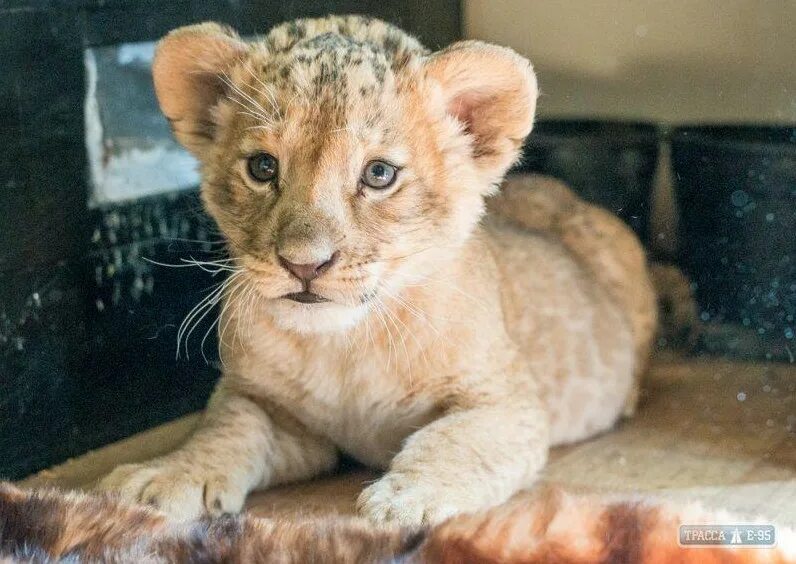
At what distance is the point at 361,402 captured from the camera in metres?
1.88

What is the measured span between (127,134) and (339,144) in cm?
66

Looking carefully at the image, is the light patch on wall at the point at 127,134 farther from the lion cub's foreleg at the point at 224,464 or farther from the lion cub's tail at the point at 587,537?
the lion cub's tail at the point at 587,537

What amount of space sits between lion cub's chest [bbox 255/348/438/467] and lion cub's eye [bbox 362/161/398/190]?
1.06 ft

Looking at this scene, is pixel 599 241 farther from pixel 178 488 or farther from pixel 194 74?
pixel 178 488

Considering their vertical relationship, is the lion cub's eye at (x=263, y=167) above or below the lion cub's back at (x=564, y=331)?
above

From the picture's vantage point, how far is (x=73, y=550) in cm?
Result: 145

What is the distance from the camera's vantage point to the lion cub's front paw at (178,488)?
1.66 meters

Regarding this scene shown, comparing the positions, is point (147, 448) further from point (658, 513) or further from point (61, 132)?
point (658, 513)

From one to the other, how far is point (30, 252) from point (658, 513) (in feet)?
3.83

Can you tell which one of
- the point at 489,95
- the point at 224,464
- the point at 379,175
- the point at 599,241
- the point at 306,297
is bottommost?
the point at 224,464

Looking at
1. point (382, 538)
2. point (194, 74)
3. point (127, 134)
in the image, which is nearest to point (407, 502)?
point (382, 538)

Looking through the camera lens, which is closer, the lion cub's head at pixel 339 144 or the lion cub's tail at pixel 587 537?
the lion cub's tail at pixel 587 537

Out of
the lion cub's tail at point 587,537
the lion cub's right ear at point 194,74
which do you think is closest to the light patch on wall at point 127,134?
the lion cub's right ear at point 194,74

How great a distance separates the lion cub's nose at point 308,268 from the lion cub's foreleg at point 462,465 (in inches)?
12.7
